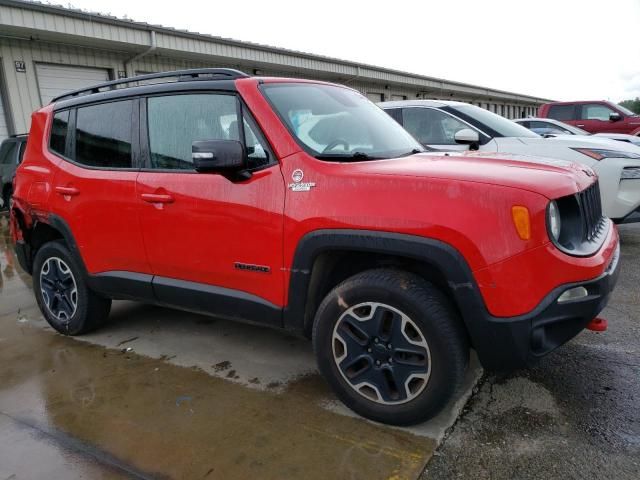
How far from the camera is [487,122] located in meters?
5.90

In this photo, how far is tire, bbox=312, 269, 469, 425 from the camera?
2293 millimetres

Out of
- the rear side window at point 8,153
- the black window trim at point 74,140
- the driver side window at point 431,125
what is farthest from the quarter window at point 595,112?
the rear side window at point 8,153

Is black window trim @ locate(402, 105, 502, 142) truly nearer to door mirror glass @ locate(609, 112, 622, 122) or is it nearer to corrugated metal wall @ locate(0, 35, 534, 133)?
door mirror glass @ locate(609, 112, 622, 122)

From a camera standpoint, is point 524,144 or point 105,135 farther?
point 524,144

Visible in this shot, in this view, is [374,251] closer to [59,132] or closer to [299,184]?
[299,184]

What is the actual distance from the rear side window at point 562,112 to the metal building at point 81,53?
773cm

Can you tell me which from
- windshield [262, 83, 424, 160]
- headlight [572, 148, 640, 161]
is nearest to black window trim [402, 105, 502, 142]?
headlight [572, 148, 640, 161]

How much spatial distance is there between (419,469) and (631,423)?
1166 millimetres

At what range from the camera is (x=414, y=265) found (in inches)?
97.7

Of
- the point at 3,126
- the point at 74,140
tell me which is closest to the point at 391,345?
the point at 74,140

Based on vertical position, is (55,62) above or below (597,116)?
above

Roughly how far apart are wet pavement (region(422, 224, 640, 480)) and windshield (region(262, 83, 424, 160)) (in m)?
1.56

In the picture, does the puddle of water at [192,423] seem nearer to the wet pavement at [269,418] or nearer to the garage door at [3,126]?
the wet pavement at [269,418]

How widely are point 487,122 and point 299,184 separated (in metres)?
4.11
